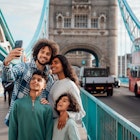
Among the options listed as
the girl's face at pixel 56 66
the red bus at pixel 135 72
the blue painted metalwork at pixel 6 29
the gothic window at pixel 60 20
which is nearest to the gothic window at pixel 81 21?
the gothic window at pixel 60 20

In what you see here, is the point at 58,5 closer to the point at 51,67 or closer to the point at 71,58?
the point at 71,58

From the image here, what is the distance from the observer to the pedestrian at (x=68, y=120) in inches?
134

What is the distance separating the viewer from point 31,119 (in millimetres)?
3436

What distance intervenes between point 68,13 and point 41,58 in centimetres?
4313

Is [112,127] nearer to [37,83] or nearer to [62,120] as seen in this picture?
[62,120]

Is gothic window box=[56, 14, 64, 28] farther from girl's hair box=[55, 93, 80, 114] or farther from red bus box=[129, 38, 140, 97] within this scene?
girl's hair box=[55, 93, 80, 114]

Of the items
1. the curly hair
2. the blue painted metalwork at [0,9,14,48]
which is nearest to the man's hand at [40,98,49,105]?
the curly hair

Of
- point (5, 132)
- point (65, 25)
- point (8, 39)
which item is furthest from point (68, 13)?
point (5, 132)

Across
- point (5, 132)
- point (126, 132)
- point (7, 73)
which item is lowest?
point (5, 132)

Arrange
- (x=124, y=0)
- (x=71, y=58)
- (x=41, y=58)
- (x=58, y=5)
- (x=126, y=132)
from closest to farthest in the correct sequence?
(x=126, y=132), (x=41, y=58), (x=58, y=5), (x=124, y=0), (x=71, y=58)

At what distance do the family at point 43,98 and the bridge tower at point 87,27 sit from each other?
136 ft

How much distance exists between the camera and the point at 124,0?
51.2 metres

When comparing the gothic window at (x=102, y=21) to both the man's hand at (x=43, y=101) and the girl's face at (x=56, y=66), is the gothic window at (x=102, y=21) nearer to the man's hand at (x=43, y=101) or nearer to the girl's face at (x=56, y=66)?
the girl's face at (x=56, y=66)

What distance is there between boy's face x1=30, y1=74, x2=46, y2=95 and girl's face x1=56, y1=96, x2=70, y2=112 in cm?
22
